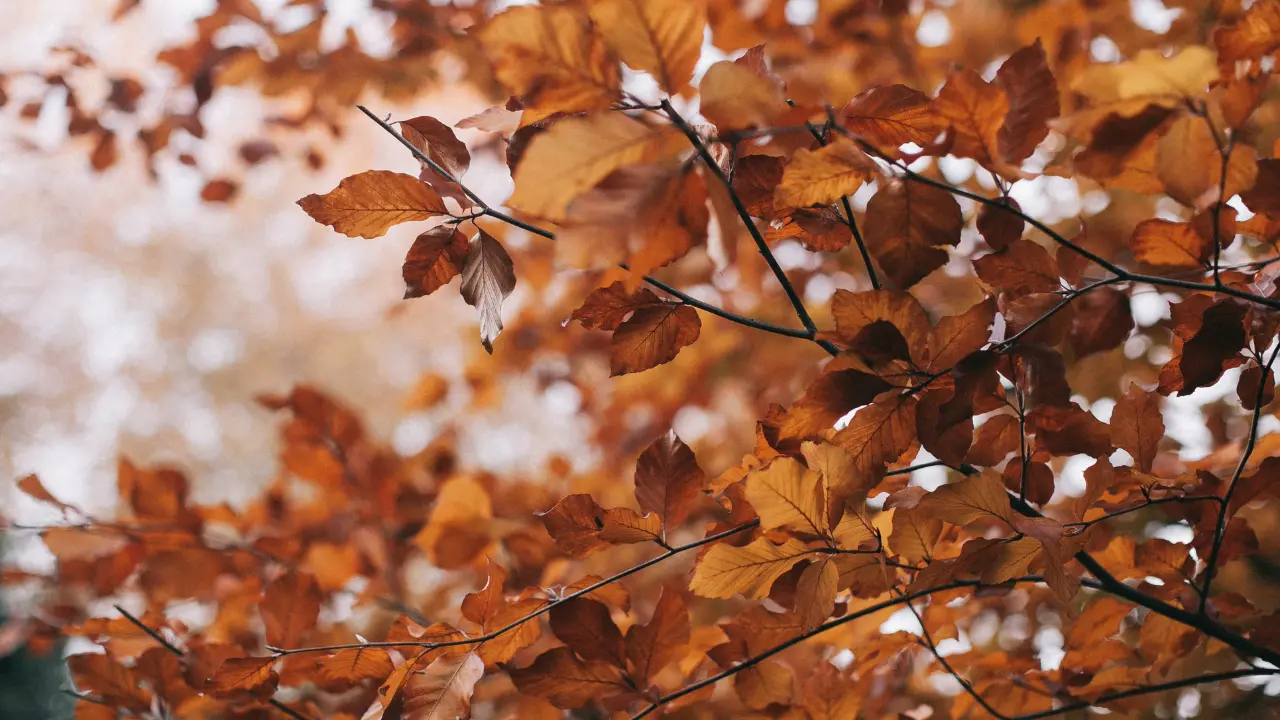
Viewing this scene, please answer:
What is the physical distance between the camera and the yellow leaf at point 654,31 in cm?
35

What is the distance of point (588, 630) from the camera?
55 centimetres

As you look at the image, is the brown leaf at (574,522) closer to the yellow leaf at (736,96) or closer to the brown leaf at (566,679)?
the brown leaf at (566,679)

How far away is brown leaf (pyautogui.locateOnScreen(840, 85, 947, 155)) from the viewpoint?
0.46m

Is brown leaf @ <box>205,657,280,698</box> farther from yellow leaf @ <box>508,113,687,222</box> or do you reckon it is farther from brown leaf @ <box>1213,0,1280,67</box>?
brown leaf @ <box>1213,0,1280,67</box>

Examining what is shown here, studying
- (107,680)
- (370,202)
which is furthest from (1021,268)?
(107,680)

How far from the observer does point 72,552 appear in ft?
2.92

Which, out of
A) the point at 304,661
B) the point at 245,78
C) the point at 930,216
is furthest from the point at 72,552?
the point at 930,216

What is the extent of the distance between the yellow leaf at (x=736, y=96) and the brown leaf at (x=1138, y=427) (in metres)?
0.37

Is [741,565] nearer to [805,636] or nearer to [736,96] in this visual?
[805,636]

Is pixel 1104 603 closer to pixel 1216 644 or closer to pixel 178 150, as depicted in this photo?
pixel 1216 644

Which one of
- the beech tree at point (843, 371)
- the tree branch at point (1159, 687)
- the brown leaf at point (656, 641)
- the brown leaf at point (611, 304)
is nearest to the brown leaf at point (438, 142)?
the beech tree at point (843, 371)

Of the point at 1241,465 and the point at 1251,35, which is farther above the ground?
the point at 1251,35

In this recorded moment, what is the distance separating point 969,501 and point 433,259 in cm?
36

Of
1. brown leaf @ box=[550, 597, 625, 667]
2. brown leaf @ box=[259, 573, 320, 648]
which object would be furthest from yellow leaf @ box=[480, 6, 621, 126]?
brown leaf @ box=[259, 573, 320, 648]
